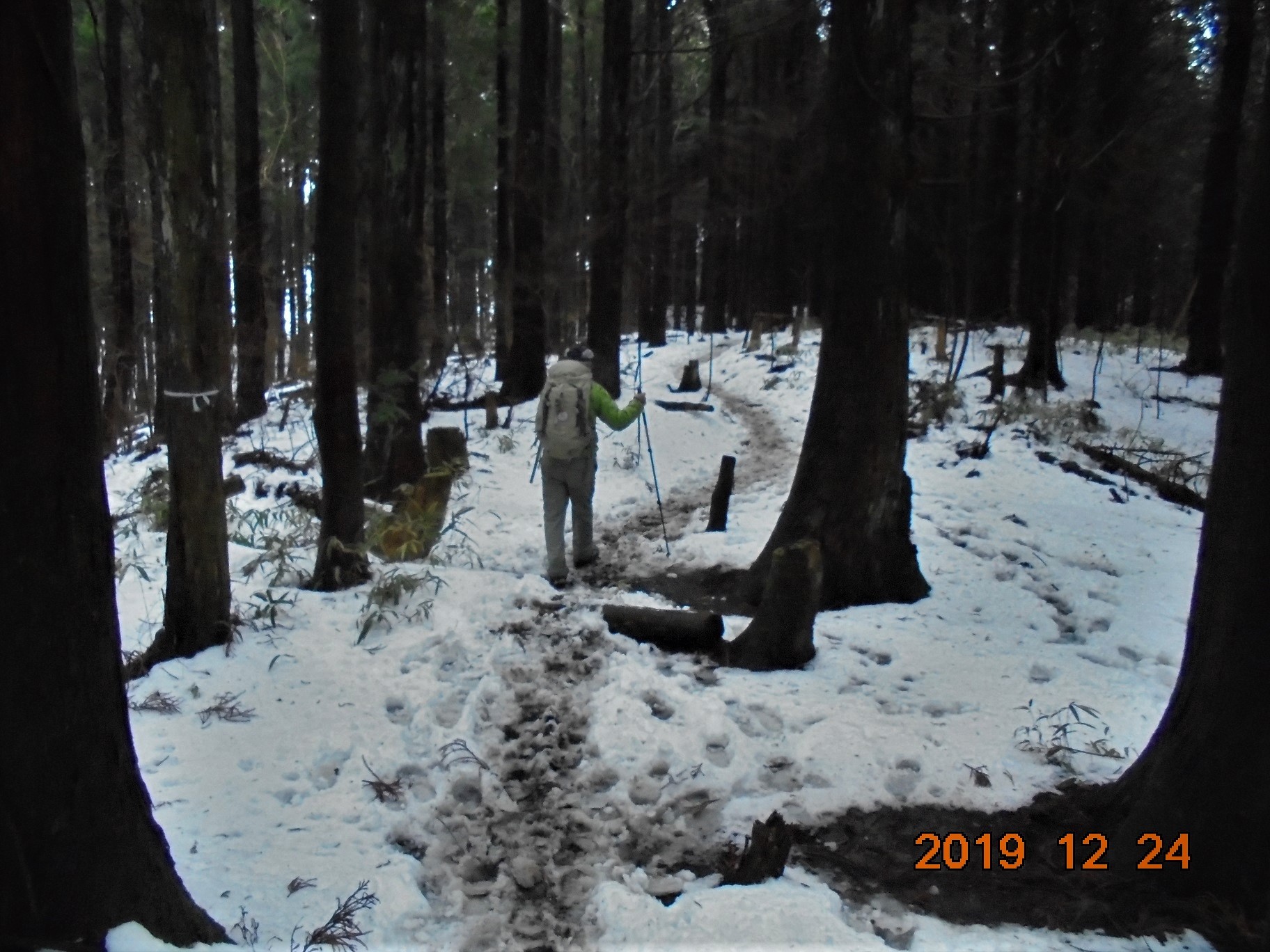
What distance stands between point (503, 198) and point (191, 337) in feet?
54.3

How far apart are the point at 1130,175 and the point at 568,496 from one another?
17.2 m

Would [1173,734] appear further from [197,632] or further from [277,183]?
[277,183]

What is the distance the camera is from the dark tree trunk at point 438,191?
62.2 feet

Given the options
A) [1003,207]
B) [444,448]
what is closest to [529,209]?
[444,448]

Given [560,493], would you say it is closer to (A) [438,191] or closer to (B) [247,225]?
(B) [247,225]

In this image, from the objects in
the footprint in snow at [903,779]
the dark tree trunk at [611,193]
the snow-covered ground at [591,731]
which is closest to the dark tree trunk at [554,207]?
the dark tree trunk at [611,193]

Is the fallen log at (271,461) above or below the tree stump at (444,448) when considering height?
below

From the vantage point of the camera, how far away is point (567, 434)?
27.4 ft

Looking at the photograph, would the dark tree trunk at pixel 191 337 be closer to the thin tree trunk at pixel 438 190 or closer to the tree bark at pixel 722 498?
the tree bark at pixel 722 498

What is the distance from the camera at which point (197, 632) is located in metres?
5.53

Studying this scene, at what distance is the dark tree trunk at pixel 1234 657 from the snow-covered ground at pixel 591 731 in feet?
1.19

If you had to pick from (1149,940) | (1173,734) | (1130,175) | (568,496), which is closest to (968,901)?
(1149,940)

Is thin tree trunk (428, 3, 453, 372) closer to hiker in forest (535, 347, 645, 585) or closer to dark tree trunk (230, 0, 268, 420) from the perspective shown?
dark tree trunk (230, 0, 268, 420)
